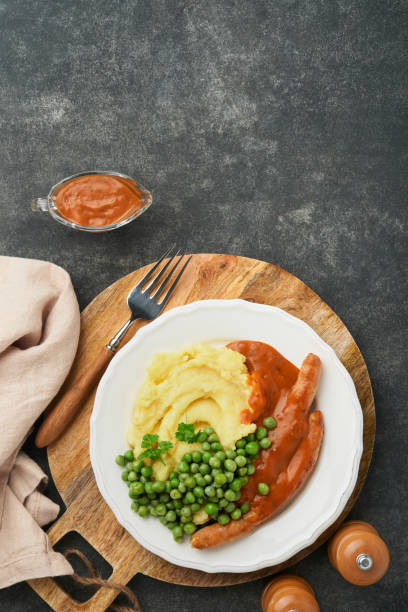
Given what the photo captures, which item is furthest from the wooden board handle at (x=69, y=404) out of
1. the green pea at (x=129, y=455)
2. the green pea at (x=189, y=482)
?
the green pea at (x=189, y=482)

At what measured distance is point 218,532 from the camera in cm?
331

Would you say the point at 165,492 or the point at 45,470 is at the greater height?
the point at 165,492

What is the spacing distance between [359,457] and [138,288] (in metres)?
1.91

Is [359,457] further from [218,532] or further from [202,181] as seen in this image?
[202,181]

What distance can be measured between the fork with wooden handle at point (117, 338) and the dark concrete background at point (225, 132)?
319mm

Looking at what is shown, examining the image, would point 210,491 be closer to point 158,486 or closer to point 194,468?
point 194,468

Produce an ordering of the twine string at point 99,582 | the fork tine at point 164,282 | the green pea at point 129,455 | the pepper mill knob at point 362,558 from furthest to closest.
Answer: the fork tine at point 164,282 < the twine string at point 99,582 < the green pea at point 129,455 < the pepper mill knob at point 362,558

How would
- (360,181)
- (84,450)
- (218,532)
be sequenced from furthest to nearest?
(360,181), (84,450), (218,532)

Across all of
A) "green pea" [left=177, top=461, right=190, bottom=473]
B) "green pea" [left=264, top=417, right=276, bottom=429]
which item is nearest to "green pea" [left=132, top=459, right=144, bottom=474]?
"green pea" [left=177, top=461, right=190, bottom=473]

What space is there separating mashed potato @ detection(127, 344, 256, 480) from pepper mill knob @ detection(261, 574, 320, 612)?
1032 mm

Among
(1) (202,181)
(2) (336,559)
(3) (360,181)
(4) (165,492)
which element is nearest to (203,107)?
(1) (202,181)

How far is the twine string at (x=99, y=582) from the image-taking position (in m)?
3.57

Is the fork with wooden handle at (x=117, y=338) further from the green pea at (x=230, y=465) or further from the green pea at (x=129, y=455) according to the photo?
the green pea at (x=230, y=465)

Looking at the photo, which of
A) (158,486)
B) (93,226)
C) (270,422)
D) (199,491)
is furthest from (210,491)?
(93,226)
